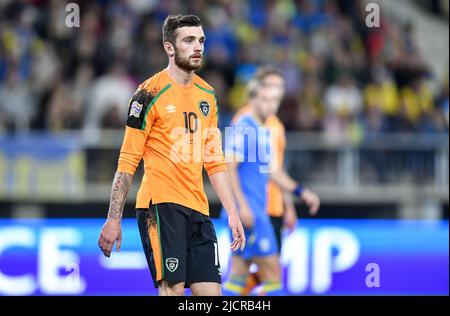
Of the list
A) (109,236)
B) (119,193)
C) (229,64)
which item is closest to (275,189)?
(119,193)

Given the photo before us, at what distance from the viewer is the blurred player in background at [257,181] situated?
9102mm

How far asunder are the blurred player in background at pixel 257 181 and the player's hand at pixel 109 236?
9.20 feet

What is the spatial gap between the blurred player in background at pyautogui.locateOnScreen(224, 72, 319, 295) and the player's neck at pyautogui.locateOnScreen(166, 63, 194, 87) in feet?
8.51

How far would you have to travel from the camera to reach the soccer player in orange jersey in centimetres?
628

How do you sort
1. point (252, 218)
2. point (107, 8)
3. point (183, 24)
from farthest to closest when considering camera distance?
point (107, 8)
point (252, 218)
point (183, 24)

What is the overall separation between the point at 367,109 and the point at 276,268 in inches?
256

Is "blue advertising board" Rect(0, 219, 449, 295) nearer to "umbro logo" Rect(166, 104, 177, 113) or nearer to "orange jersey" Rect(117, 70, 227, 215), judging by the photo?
"orange jersey" Rect(117, 70, 227, 215)

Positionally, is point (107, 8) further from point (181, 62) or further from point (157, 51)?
point (181, 62)

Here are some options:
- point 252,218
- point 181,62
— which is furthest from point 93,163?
point 181,62

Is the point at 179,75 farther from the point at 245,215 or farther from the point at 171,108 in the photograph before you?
the point at 245,215

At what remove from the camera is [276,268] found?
918 cm

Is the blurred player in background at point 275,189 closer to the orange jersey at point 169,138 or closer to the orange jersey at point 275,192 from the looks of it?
the orange jersey at point 275,192

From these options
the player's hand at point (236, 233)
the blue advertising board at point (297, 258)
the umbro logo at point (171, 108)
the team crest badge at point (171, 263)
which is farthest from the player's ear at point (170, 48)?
the blue advertising board at point (297, 258)

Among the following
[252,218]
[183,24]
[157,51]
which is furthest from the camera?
[157,51]
